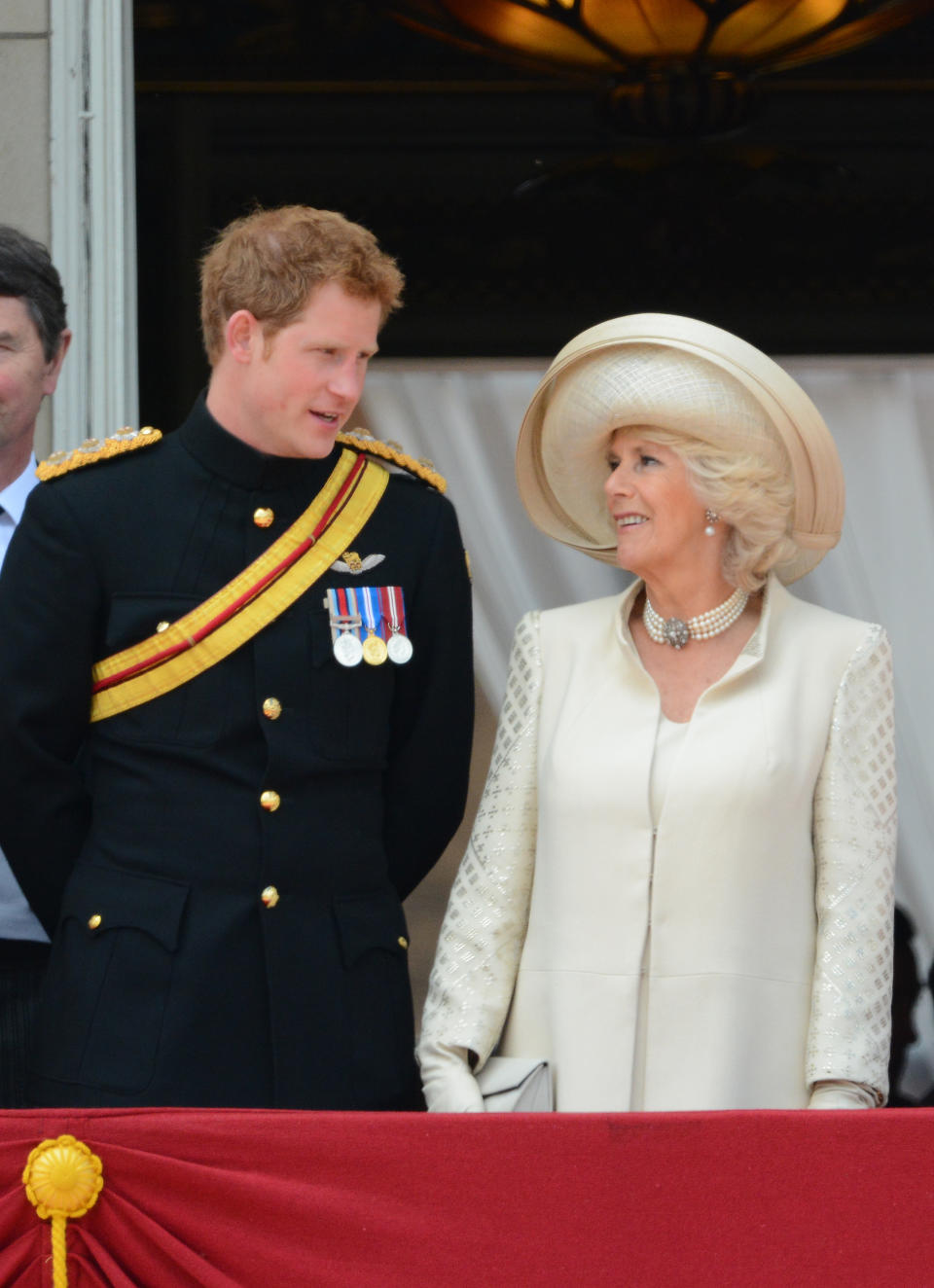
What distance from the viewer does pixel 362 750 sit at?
8.70 ft

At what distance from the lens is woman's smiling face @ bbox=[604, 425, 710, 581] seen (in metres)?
2.61

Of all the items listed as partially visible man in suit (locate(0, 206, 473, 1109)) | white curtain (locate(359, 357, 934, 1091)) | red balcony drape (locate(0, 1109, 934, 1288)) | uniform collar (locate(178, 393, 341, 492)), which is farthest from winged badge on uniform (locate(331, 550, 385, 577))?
white curtain (locate(359, 357, 934, 1091))

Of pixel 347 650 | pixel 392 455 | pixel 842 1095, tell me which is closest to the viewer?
pixel 842 1095

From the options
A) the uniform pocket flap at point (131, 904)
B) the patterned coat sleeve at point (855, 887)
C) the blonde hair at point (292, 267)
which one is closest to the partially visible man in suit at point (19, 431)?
the uniform pocket flap at point (131, 904)

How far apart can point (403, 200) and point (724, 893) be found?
1.83 meters

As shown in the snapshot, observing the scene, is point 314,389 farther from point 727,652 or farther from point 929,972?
point 929,972

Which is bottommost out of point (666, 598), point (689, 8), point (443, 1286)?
point (443, 1286)

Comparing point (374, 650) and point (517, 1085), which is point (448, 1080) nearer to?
point (517, 1085)

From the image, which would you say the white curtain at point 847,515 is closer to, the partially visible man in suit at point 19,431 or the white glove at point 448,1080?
the partially visible man in suit at point 19,431

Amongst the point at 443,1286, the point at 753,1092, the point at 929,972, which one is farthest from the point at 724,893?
the point at 929,972

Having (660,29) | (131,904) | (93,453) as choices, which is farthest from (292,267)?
(660,29)

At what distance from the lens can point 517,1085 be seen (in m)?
2.47

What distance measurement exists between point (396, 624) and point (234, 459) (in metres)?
0.30

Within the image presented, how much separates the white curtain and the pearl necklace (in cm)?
144
